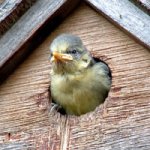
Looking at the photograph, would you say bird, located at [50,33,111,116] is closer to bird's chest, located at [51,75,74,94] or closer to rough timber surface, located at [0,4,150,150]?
bird's chest, located at [51,75,74,94]

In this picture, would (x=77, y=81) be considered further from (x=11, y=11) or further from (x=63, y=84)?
(x=11, y=11)

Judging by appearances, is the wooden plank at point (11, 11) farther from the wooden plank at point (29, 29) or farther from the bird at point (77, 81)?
the bird at point (77, 81)

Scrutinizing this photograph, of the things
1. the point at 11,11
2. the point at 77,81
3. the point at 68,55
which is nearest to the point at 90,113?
the point at 77,81

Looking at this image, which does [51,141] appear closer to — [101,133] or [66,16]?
[101,133]

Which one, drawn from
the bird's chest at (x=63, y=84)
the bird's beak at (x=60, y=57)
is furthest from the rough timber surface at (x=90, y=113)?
the bird's chest at (x=63, y=84)

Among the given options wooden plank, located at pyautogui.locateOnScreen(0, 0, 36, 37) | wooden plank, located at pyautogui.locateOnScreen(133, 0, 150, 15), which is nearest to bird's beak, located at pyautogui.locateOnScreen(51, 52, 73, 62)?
wooden plank, located at pyautogui.locateOnScreen(0, 0, 36, 37)

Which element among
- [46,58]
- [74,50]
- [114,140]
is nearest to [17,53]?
[46,58]
